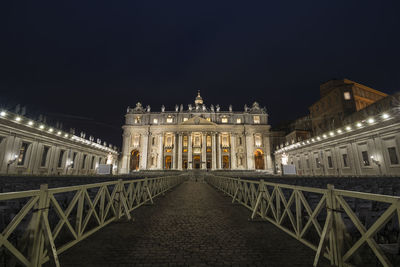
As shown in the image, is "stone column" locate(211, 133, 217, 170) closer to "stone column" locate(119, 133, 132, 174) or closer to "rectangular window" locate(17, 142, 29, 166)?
"stone column" locate(119, 133, 132, 174)

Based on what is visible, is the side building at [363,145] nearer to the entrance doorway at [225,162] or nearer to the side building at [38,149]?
the entrance doorway at [225,162]

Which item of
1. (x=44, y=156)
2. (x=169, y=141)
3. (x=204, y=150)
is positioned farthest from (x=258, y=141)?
(x=44, y=156)

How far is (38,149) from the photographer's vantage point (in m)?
25.4

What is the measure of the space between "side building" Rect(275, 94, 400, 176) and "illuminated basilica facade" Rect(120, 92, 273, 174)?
69.2 ft

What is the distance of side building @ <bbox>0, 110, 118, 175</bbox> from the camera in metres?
20.6

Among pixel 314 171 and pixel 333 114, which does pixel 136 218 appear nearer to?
pixel 314 171

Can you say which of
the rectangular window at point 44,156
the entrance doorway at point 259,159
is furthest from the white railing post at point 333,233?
the entrance doorway at point 259,159

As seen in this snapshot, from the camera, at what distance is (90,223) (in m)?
5.75

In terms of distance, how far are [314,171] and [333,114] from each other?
1110 cm

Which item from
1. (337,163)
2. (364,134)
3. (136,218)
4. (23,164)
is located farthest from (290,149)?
(23,164)

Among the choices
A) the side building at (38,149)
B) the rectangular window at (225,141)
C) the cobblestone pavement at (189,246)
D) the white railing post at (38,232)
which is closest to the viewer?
the white railing post at (38,232)

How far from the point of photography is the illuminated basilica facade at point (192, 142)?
53.4m

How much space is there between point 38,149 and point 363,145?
44.1 meters

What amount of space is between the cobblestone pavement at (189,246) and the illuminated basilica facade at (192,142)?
1827 inches
